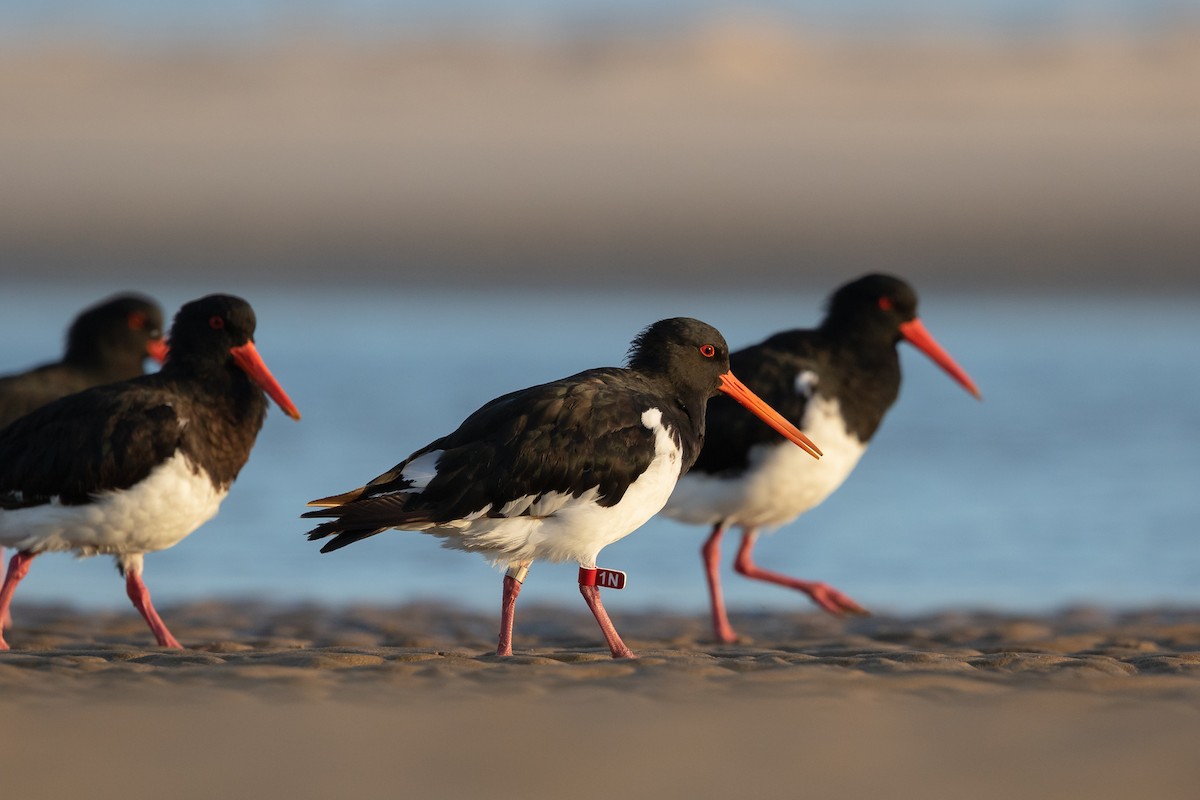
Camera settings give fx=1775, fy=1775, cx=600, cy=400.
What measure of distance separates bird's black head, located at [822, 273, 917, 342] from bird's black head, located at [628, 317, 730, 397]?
8.38 feet

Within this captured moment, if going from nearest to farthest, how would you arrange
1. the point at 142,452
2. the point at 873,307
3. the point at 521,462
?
the point at 521,462, the point at 142,452, the point at 873,307

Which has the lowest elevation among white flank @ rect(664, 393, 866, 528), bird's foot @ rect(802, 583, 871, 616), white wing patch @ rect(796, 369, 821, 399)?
bird's foot @ rect(802, 583, 871, 616)

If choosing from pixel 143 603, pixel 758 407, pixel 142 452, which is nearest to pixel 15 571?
pixel 143 603

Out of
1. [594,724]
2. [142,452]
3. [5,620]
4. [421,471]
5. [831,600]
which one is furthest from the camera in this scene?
[831,600]

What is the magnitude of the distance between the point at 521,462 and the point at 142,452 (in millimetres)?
1783

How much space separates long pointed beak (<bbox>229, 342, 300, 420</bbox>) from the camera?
7.49 m

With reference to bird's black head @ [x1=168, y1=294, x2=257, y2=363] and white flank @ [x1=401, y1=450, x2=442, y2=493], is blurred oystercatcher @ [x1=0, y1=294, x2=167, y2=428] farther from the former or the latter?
white flank @ [x1=401, y1=450, x2=442, y2=493]

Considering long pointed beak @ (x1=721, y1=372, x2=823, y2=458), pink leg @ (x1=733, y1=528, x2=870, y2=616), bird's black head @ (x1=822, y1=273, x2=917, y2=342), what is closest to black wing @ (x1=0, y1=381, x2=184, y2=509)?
long pointed beak @ (x1=721, y1=372, x2=823, y2=458)

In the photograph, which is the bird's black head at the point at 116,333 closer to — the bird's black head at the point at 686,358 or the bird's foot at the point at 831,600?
the bird's black head at the point at 686,358

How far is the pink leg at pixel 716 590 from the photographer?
8.38 m

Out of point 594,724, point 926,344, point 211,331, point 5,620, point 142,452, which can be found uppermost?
point 926,344

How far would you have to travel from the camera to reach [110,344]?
356 inches

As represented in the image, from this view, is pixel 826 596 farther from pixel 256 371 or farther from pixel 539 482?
pixel 539 482

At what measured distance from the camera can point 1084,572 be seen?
10188mm
